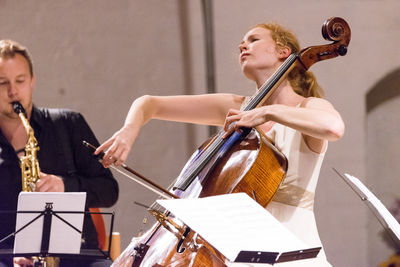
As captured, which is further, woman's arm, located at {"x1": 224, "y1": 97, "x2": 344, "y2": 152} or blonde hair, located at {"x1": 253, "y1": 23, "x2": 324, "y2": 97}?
blonde hair, located at {"x1": 253, "y1": 23, "x2": 324, "y2": 97}

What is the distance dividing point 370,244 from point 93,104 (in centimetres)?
198

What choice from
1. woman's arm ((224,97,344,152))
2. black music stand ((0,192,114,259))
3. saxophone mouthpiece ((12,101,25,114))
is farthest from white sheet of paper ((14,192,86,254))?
saxophone mouthpiece ((12,101,25,114))

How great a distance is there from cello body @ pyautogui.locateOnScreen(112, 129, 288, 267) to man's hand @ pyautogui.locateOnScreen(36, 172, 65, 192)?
55 centimetres

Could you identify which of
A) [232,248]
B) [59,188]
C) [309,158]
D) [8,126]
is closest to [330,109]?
[309,158]

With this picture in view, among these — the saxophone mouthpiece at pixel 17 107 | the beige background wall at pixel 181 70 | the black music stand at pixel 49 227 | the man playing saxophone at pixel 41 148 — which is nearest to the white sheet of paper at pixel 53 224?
the black music stand at pixel 49 227

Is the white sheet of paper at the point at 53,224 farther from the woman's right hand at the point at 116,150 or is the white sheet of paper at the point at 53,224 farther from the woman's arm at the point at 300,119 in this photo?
the woman's arm at the point at 300,119

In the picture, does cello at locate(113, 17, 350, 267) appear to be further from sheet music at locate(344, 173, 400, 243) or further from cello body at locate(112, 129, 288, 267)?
sheet music at locate(344, 173, 400, 243)

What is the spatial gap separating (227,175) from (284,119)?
0.27m

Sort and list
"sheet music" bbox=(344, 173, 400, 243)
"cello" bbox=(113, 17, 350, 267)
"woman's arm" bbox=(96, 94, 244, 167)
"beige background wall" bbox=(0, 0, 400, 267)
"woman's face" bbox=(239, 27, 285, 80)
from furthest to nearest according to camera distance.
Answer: "beige background wall" bbox=(0, 0, 400, 267) → "woman's arm" bbox=(96, 94, 244, 167) → "woman's face" bbox=(239, 27, 285, 80) → "cello" bbox=(113, 17, 350, 267) → "sheet music" bbox=(344, 173, 400, 243)

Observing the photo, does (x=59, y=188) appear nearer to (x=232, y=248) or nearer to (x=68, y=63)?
(x=232, y=248)

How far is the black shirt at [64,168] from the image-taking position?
2.72 m

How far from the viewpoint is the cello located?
6.30 feet

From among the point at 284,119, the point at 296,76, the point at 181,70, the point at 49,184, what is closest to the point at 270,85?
the point at 284,119

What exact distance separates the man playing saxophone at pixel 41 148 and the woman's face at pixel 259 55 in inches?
33.8
